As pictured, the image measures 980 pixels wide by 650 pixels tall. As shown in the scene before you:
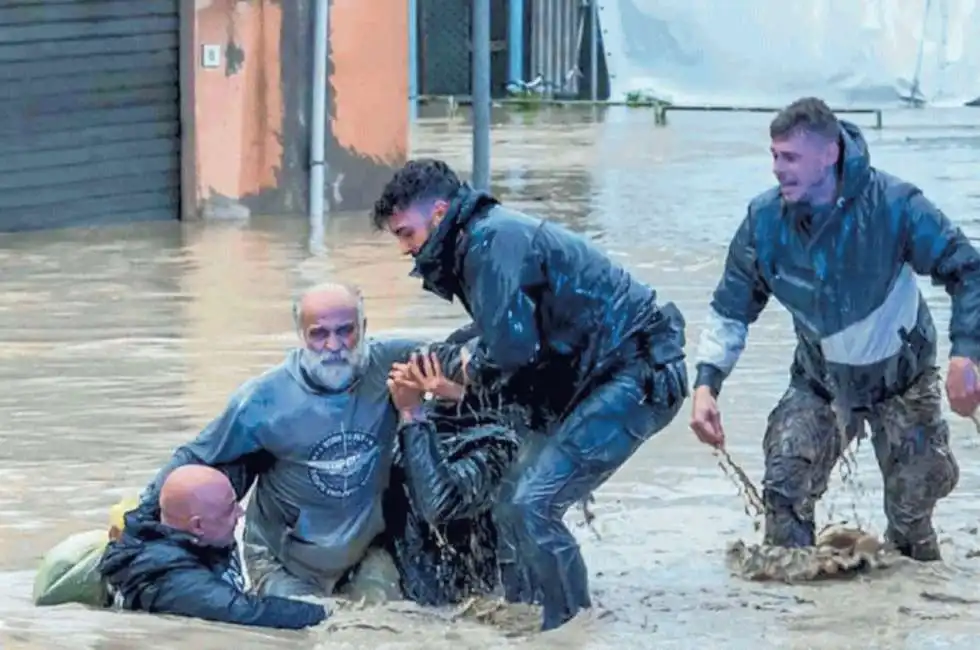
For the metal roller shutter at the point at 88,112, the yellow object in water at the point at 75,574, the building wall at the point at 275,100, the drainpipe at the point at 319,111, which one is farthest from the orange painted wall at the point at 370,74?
the yellow object in water at the point at 75,574

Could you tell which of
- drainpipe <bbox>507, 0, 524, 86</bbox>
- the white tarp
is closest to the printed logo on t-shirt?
the white tarp

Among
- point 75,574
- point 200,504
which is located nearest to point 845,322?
point 200,504

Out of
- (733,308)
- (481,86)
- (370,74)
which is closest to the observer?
(733,308)

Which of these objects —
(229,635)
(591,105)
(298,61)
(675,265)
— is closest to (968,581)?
(229,635)

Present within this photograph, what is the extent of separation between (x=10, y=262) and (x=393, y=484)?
9.32m

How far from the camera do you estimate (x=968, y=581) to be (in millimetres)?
7359

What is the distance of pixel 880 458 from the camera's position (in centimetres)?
760

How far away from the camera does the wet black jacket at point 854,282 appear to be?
710 cm

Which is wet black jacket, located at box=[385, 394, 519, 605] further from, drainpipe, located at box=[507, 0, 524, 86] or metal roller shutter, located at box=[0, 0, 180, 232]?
drainpipe, located at box=[507, 0, 524, 86]

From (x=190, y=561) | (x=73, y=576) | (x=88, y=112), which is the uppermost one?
(x=88, y=112)

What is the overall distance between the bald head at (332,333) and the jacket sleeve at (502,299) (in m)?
0.55

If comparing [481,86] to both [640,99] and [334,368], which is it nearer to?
Result: [334,368]

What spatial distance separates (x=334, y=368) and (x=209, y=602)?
2.78 ft

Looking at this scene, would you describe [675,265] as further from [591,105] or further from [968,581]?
[591,105]
